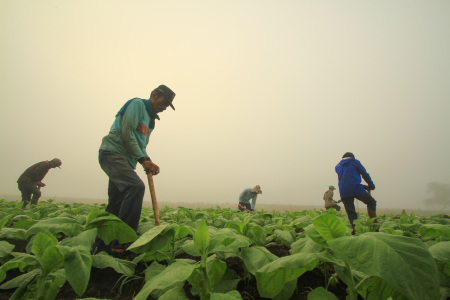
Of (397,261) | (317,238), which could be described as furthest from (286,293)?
(397,261)

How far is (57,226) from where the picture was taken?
1.73m

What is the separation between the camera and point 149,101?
12.6ft

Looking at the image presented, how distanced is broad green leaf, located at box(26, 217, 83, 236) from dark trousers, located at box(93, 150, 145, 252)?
1.06 meters

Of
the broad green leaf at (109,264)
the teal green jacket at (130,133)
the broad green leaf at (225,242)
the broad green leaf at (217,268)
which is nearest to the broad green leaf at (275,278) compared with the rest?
the broad green leaf at (225,242)

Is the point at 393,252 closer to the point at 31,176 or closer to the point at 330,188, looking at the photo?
the point at 31,176

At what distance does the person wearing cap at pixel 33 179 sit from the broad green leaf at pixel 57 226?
30.7 ft

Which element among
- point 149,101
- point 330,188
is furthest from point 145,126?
point 330,188

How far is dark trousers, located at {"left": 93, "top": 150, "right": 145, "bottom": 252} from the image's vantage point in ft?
9.59

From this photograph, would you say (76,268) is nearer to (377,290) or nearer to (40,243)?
(40,243)

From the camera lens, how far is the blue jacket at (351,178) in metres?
5.58

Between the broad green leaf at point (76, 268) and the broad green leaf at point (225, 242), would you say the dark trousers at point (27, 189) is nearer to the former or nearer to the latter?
the broad green leaf at point (76, 268)

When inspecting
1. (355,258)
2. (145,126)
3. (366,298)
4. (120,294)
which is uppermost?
(145,126)

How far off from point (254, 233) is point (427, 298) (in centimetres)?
149

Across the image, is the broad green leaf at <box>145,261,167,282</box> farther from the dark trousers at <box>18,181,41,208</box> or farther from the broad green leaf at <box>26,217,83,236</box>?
the dark trousers at <box>18,181,41,208</box>
